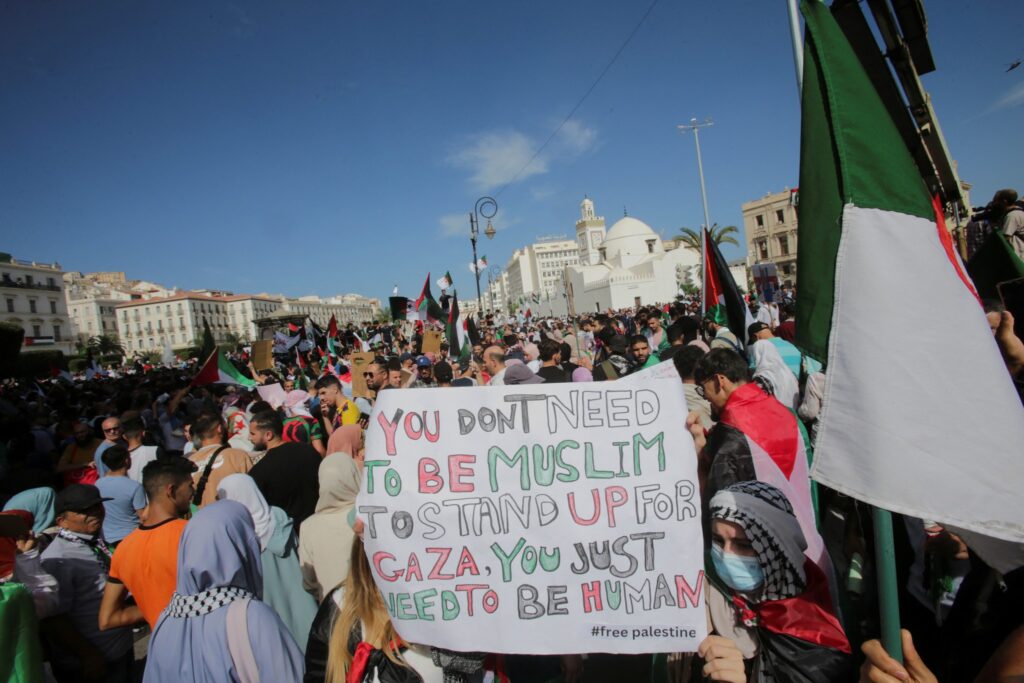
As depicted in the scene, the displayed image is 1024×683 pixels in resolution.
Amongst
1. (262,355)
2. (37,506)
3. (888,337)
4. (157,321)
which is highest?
(157,321)

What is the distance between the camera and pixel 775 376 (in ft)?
15.5

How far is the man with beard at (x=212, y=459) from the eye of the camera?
3.74m

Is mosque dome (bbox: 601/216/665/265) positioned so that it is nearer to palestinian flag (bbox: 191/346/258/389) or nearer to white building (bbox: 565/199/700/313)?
white building (bbox: 565/199/700/313)

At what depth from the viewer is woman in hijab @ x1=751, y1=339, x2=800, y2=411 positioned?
4609mm

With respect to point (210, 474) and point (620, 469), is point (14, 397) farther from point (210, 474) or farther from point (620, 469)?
point (620, 469)

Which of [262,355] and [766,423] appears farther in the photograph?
[262,355]

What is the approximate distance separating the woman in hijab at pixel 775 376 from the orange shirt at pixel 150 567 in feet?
14.3

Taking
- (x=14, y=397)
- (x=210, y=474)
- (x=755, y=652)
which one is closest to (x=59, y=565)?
(x=210, y=474)

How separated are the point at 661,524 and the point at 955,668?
85 cm

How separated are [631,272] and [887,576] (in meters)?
60.3

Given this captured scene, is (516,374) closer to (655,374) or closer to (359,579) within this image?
(655,374)

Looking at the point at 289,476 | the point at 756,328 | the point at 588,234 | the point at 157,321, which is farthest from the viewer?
the point at 157,321

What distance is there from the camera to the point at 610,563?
6.21ft

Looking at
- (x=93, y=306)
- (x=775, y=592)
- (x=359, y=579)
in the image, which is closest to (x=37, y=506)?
(x=359, y=579)
